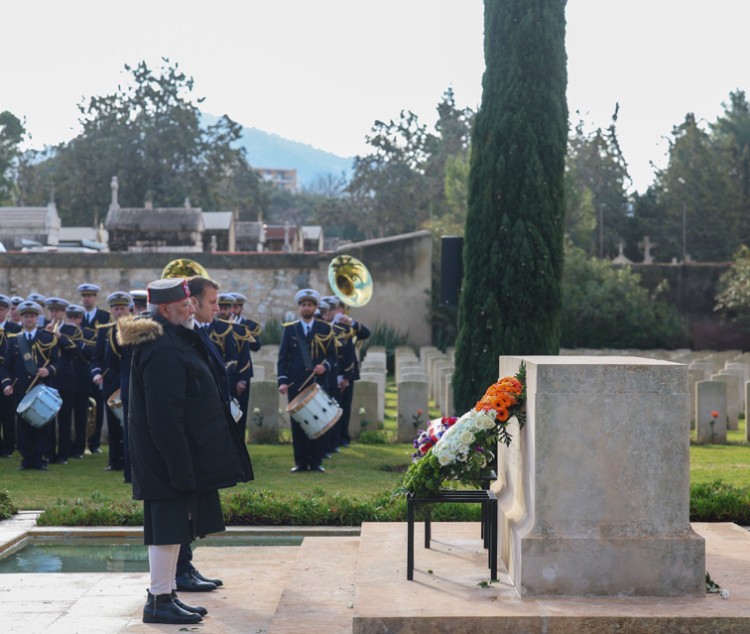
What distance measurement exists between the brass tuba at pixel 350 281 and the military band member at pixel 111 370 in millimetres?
6276

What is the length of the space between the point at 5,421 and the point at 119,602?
863 centimetres

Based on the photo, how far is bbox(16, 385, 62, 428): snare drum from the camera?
43.6ft

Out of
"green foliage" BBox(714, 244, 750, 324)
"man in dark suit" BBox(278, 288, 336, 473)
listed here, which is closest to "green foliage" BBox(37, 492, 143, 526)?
"man in dark suit" BBox(278, 288, 336, 473)

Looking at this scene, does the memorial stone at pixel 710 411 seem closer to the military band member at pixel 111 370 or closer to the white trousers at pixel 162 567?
the military band member at pixel 111 370

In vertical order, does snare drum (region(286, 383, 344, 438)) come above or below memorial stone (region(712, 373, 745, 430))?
above

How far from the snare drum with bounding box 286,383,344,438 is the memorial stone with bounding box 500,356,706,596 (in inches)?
274

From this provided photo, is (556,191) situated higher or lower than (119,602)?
higher

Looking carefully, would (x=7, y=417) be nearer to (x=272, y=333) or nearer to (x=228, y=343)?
(x=228, y=343)

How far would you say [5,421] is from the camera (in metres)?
15.0

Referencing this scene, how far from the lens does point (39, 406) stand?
13359 mm

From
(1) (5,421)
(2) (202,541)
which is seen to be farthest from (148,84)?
(2) (202,541)

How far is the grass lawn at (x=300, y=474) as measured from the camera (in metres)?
11.7

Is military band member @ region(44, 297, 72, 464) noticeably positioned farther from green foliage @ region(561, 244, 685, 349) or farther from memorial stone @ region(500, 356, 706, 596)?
green foliage @ region(561, 244, 685, 349)

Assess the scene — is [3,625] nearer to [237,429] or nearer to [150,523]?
[150,523]
